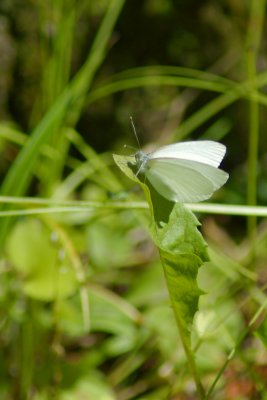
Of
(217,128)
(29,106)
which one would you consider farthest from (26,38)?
(217,128)

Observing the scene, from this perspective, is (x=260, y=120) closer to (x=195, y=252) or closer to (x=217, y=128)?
(x=217, y=128)

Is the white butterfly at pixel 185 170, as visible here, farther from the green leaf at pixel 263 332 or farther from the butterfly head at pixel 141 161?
the green leaf at pixel 263 332

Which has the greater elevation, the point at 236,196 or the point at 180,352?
the point at 236,196

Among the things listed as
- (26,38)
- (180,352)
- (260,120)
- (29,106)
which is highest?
(26,38)

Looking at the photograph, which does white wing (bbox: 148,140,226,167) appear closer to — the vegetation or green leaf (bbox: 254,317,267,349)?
the vegetation

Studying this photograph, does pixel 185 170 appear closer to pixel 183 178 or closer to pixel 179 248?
pixel 183 178
